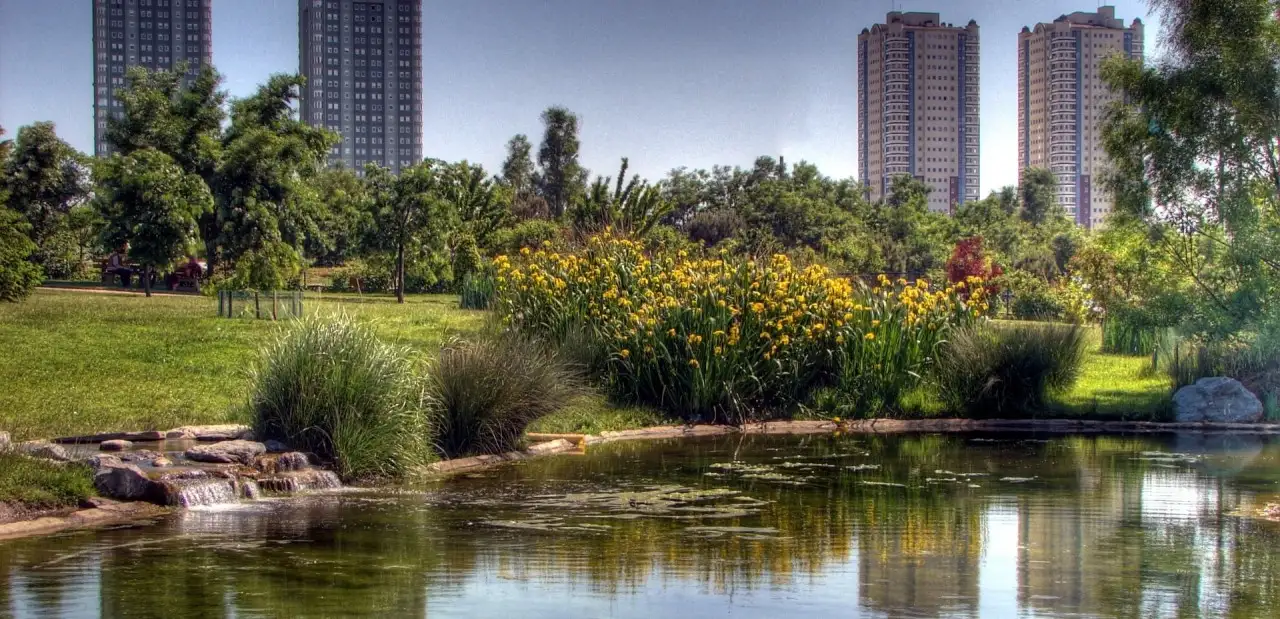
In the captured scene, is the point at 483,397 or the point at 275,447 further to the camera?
the point at 483,397

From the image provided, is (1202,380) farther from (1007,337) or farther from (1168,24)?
(1168,24)

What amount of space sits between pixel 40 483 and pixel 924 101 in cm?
15133

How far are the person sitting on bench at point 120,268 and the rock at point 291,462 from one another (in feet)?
114

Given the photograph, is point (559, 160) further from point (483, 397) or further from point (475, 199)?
point (483, 397)

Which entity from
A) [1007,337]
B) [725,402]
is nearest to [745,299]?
[725,402]

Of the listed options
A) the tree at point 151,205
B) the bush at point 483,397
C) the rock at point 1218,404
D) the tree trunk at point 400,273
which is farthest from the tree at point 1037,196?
the bush at point 483,397

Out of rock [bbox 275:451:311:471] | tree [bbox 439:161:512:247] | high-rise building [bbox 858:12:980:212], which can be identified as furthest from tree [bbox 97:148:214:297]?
high-rise building [bbox 858:12:980:212]

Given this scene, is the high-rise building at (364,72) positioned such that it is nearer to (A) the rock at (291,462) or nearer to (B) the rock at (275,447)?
(B) the rock at (275,447)

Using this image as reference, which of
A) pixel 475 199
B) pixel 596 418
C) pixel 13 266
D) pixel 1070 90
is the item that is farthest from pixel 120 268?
pixel 1070 90

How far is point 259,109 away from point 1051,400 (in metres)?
35.2

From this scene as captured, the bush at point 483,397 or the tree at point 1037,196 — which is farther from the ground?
the tree at point 1037,196

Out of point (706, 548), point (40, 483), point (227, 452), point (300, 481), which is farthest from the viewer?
point (227, 452)

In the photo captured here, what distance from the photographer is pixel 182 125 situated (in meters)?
45.4

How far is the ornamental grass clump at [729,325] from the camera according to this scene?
17.4 meters
